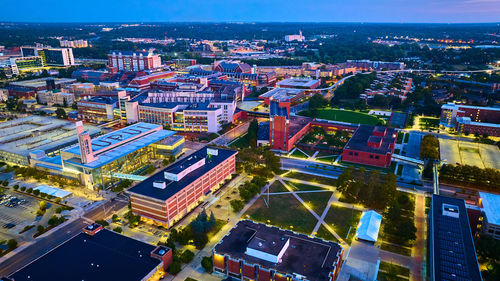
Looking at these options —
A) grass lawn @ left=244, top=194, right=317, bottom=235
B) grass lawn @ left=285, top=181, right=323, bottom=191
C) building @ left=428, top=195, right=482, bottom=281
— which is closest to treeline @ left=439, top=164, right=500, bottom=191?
building @ left=428, top=195, right=482, bottom=281

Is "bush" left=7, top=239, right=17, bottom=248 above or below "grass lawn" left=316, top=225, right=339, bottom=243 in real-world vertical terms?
above

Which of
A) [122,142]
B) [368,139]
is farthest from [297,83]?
[122,142]

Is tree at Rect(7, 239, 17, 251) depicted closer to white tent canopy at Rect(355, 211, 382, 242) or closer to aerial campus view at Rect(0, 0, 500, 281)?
aerial campus view at Rect(0, 0, 500, 281)

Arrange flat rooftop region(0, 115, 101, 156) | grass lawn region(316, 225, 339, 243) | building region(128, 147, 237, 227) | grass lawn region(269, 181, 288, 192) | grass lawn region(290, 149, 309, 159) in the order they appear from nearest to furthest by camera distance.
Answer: grass lawn region(316, 225, 339, 243)
building region(128, 147, 237, 227)
grass lawn region(269, 181, 288, 192)
flat rooftop region(0, 115, 101, 156)
grass lawn region(290, 149, 309, 159)

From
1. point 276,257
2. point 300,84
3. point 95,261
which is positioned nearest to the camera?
point 276,257

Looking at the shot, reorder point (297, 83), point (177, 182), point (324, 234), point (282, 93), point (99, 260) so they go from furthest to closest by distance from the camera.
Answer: point (297, 83), point (282, 93), point (177, 182), point (324, 234), point (99, 260)

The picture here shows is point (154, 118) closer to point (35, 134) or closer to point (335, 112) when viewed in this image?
point (35, 134)

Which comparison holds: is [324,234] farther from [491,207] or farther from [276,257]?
[491,207]
